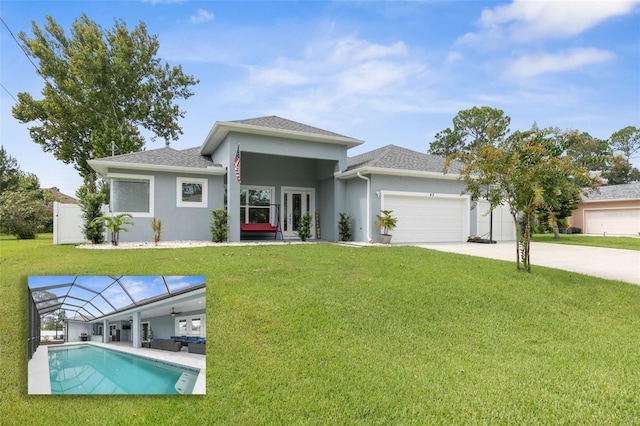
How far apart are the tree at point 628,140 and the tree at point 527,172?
53988 millimetres

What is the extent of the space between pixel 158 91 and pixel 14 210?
14.2 meters

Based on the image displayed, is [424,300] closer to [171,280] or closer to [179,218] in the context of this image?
[171,280]

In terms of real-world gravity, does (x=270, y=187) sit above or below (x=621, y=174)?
below

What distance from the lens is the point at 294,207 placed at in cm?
1805

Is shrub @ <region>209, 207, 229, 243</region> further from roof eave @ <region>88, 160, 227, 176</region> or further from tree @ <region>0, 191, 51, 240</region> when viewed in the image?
tree @ <region>0, 191, 51, 240</region>

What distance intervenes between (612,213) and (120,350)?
34107mm

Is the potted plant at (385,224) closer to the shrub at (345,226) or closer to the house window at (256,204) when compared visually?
the shrub at (345,226)

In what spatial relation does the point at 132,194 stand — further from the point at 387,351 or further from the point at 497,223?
the point at 497,223

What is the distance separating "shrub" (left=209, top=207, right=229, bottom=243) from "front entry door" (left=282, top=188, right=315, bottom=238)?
411cm

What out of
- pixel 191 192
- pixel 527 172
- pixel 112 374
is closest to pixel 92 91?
pixel 191 192

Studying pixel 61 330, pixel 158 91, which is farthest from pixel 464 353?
pixel 158 91

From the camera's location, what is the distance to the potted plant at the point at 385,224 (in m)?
13.8

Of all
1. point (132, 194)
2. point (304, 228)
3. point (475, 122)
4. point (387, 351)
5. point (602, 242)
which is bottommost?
point (387, 351)

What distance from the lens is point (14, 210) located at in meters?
18.5
